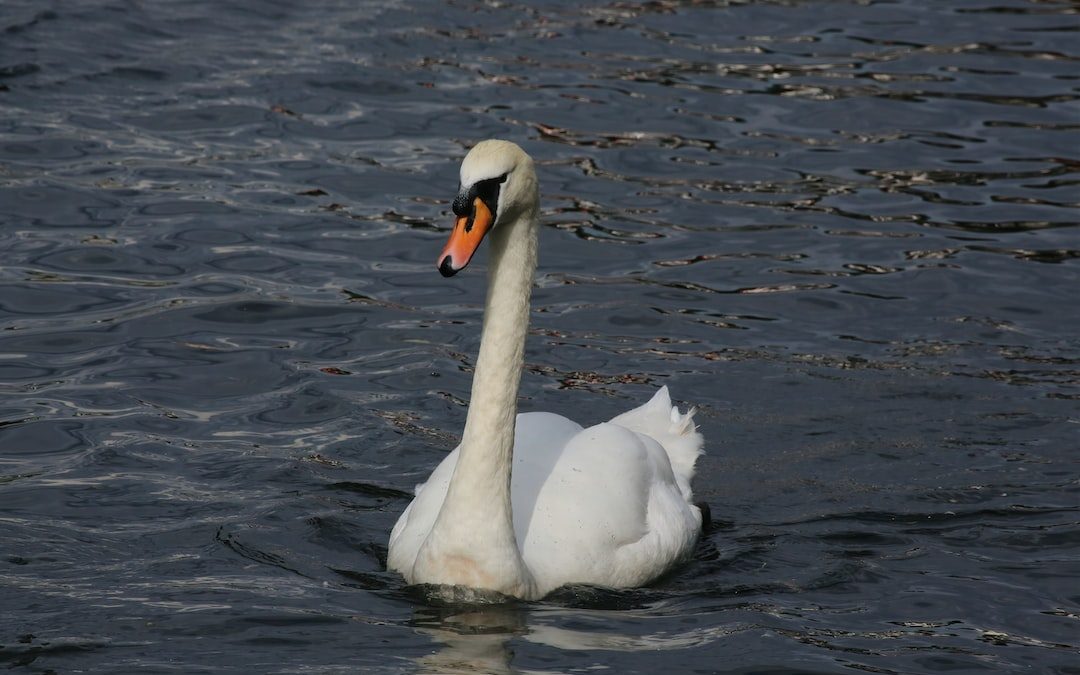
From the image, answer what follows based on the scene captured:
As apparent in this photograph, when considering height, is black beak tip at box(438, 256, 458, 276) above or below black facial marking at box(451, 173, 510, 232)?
below

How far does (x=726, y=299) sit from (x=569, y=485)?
4.42 m

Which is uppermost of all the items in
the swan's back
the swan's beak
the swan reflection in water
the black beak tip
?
the swan's beak

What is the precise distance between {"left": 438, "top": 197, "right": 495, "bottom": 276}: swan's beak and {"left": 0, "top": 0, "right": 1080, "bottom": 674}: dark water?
146 centimetres

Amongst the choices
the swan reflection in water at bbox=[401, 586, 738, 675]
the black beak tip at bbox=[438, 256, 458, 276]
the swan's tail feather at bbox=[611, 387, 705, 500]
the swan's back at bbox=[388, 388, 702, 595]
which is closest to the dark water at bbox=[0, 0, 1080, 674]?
the swan reflection in water at bbox=[401, 586, 738, 675]

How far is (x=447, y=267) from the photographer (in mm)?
5875

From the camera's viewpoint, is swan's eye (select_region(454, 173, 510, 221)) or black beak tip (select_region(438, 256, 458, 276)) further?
swan's eye (select_region(454, 173, 510, 221))

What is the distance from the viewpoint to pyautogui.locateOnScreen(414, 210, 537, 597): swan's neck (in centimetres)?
659

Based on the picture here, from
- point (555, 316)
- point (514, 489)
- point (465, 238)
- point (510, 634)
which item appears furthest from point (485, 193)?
point (555, 316)

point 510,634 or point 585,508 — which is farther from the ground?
point 585,508

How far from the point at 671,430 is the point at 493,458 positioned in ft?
6.44

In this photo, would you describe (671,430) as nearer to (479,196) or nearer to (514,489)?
(514,489)

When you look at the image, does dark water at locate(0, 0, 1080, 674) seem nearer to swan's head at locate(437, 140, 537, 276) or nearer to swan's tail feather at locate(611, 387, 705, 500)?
swan's tail feather at locate(611, 387, 705, 500)

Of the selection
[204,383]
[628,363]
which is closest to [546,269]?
[628,363]

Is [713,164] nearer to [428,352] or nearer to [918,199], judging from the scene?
[918,199]
